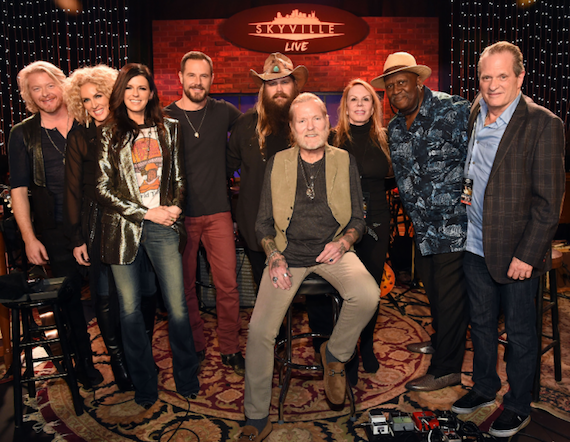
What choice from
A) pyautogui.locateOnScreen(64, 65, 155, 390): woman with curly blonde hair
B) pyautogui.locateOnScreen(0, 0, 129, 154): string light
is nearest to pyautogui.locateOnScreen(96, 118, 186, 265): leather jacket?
pyautogui.locateOnScreen(64, 65, 155, 390): woman with curly blonde hair

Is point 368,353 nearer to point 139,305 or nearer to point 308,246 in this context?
point 308,246

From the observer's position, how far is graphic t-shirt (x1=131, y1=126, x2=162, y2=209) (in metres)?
2.39

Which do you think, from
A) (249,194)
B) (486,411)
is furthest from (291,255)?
(486,411)

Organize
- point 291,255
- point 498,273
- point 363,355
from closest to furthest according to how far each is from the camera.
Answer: point 498,273
point 291,255
point 363,355

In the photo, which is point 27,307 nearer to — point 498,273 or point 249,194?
point 249,194

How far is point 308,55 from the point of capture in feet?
25.1

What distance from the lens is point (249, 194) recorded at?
2762 mm

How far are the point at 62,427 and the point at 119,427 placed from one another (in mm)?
302

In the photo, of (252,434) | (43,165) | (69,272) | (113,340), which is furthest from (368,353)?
(43,165)

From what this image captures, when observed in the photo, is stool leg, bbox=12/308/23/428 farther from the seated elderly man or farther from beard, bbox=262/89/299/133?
beard, bbox=262/89/299/133

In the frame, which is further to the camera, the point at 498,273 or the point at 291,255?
the point at 291,255

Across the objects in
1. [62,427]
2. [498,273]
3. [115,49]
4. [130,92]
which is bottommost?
[62,427]

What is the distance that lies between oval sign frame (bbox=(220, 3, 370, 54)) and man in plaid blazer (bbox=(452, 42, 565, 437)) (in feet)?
18.6

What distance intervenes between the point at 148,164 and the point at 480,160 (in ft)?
5.48
